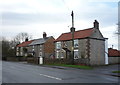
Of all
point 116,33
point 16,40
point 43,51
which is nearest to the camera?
point 116,33

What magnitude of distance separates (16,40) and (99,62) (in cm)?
6636

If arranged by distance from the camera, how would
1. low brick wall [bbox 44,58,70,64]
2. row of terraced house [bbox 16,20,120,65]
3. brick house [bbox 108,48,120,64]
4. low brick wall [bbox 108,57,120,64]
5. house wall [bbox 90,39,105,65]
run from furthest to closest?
1. brick house [bbox 108,48,120,64]
2. low brick wall [bbox 108,57,120,64]
3. house wall [bbox 90,39,105,65]
4. row of terraced house [bbox 16,20,120,65]
5. low brick wall [bbox 44,58,70,64]

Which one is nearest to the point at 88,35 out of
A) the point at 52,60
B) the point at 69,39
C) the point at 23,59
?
the point at 69,39

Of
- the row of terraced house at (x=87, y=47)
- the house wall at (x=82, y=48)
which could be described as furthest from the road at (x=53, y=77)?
the house wall at (x=82, y=48)

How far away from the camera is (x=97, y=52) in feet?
128

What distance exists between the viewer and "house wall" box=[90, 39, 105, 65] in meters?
37.4

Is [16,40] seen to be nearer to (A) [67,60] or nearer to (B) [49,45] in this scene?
(B) [49,45]

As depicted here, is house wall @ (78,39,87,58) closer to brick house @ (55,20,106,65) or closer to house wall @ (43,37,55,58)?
brick house @ (55,20,106,65)

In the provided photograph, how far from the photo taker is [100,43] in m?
40.1

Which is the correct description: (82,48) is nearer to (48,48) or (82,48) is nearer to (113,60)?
(113,60)

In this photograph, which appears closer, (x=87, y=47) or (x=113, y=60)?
(x=87, y=47)

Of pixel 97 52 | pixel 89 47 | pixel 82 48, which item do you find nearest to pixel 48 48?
pixel 82 48

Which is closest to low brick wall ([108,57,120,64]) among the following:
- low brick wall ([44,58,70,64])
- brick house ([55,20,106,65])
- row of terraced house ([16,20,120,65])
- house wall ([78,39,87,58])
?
Result: row of terraced house ([16,20,120,65])

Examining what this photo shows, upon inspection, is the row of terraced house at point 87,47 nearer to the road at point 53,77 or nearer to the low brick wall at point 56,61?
the low brick wall at point 56,61
